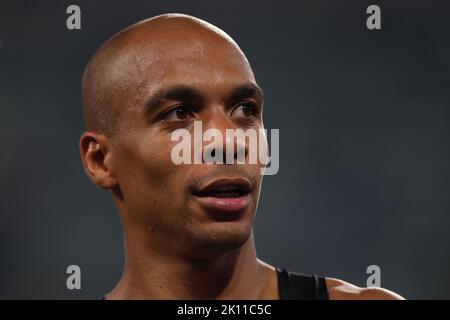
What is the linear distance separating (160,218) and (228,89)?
18.3 inches

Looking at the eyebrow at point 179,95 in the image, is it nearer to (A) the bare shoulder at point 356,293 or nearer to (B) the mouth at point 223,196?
(B) the mouth at point 223,196

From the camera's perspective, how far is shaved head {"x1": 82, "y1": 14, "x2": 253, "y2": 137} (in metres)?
2.55

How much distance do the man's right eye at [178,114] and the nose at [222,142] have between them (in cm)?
7

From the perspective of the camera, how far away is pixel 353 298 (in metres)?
2.62

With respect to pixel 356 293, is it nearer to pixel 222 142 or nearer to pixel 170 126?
pixel 222 142

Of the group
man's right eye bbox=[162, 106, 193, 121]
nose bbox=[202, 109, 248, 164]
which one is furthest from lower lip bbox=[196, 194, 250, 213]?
man's right eye bbox=[162, 106, 193, 121]

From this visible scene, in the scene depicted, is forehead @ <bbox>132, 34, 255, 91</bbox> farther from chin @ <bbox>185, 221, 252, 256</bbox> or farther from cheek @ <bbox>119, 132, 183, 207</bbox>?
chin @ <bbox>185, 221, 252, 256</bbox>

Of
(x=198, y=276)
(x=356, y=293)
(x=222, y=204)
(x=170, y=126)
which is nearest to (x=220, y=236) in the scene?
A: (x=222, y=204)

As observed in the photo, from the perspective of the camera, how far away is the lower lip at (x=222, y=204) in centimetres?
243

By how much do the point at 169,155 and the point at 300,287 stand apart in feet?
2.13

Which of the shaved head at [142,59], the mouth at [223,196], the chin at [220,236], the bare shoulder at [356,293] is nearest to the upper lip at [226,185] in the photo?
the mouth at [223,196]
